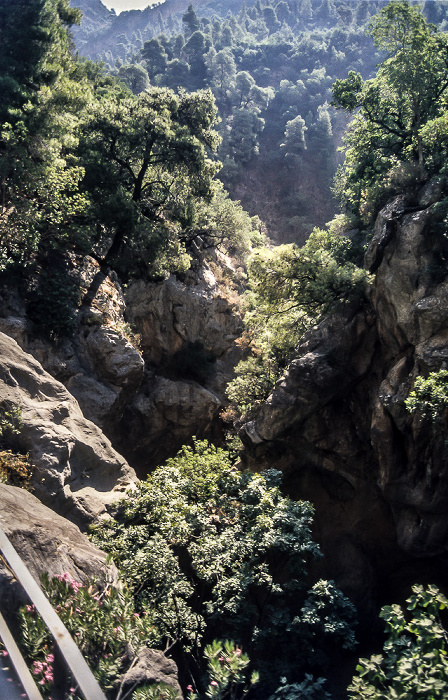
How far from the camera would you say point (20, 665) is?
3.75 m

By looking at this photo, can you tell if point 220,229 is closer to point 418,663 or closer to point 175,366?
point 175,366

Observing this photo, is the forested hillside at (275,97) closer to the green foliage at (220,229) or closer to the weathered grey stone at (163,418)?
the green foliage at (220,229)

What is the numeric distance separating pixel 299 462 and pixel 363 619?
15.3 ft

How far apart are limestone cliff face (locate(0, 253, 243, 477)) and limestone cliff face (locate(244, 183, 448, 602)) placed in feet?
16.2

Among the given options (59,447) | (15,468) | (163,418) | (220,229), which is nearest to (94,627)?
(15,468)

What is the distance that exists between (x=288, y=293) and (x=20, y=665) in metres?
13.5

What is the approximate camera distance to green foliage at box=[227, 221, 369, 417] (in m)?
14.7

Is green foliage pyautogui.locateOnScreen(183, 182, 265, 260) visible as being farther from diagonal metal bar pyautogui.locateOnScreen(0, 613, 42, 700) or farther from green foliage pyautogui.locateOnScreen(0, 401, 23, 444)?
diagonal metal bar pyautogui.locateOnScreen(0, 613, 42, 700)

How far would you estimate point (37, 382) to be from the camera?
444 inches

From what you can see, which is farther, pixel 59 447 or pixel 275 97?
pixel 275 97

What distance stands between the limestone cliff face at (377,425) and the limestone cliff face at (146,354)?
4941 mm

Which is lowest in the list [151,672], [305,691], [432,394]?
[151,672]

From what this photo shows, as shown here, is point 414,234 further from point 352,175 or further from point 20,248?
point 20,248

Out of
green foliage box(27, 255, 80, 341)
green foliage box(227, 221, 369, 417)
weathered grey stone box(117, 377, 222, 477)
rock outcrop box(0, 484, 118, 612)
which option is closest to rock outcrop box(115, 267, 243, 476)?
weathered grey stone box(117, 377, 222, 477)
